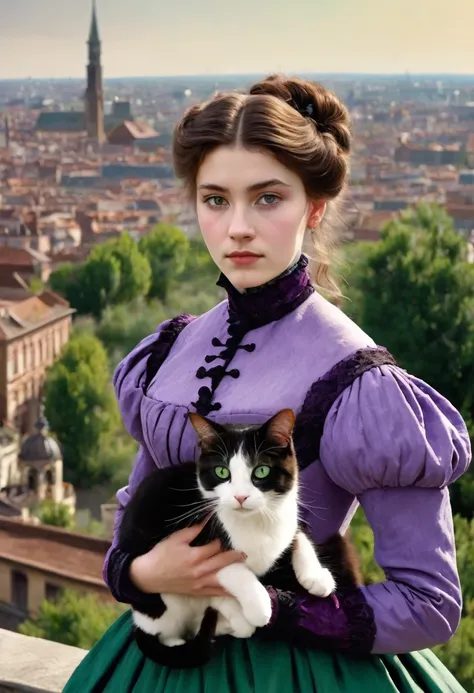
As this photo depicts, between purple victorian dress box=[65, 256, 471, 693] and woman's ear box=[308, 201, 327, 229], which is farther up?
woman's ear box=[308, 201, 327, 229]

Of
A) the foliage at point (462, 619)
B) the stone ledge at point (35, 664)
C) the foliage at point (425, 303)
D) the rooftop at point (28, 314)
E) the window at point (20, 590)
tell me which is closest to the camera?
the stone ledge at point (35, 664)

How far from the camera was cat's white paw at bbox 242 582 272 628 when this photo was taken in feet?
3.04

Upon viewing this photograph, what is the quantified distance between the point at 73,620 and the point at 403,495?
8487 millimetres

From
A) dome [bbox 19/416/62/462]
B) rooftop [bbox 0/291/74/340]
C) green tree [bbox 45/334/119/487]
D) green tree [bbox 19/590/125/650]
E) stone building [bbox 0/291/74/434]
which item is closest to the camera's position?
green tree [bbox 19/590/125/650]

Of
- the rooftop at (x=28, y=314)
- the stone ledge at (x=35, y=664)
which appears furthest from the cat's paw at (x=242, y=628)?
the rooftop at (x=28, y=314)

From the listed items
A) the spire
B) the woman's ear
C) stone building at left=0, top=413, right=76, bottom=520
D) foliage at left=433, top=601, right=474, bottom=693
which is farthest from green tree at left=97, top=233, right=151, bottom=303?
the spire

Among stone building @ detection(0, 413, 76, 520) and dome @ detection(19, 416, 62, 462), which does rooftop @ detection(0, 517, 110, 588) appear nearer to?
stone building @ detection(0, 413, 76, 520)

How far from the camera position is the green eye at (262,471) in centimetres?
95

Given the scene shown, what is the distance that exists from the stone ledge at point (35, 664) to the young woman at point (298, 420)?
432mm

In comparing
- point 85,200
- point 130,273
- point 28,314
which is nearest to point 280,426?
point 28,314

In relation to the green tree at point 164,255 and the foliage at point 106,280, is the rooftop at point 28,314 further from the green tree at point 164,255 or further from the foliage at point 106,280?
the green tree at point 164,255

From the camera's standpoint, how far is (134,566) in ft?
3.32

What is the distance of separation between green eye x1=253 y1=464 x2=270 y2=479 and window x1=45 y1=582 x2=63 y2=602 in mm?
9536

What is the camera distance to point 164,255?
880 inches
